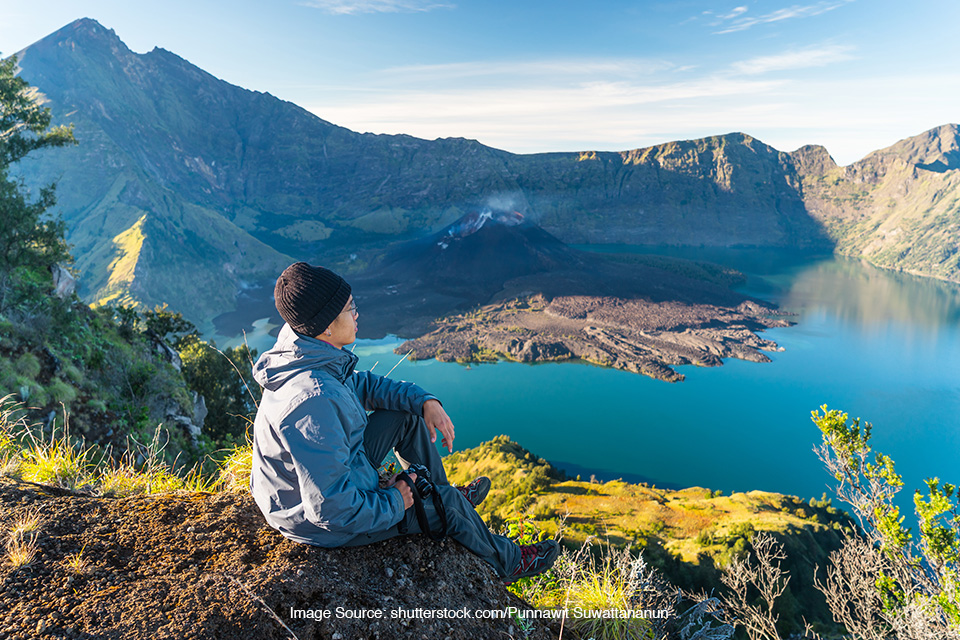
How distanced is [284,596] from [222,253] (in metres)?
112

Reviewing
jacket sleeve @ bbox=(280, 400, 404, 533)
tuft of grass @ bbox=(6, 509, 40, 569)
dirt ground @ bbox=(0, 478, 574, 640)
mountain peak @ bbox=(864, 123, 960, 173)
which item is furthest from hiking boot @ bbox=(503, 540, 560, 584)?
mountain peak @ bbox=(864, 123, 960, 173)

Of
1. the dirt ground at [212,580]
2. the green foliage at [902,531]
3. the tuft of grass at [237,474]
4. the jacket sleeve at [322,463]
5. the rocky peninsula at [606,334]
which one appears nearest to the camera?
the dirt ground at [212,580]

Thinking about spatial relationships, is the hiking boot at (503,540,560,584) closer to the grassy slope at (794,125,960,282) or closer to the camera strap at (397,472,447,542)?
the camera strap at (397,472,447,542)

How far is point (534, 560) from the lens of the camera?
259cm

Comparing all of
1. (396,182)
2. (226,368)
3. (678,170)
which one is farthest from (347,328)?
(678,170)

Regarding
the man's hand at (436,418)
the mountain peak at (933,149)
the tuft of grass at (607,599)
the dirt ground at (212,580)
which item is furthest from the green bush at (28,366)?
the mountain peak at (933,149)

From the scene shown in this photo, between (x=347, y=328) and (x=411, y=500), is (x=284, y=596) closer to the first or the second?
(x=411, y=500)

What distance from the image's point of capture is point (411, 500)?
6.86ft

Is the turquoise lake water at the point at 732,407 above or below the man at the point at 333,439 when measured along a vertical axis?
below

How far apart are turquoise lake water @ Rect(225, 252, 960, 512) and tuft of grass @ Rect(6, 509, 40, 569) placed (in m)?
38.8

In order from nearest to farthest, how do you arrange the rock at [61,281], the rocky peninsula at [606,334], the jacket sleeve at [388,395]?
the jacket sleeve at [388,395] < the rock at [61,281] < the rocky peninsula at [606,334]

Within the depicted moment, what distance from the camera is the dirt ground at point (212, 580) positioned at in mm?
1663

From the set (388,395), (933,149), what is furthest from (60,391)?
(933,149)

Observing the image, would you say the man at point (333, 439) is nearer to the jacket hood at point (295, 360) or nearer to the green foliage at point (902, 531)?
the jacket hood at point (295, 360)
